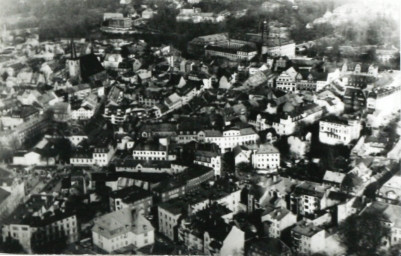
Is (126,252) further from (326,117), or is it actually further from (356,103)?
(356,103)

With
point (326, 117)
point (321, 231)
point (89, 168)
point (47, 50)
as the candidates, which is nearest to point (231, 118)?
point (326, 117)

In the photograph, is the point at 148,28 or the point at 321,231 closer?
the point at 321,231

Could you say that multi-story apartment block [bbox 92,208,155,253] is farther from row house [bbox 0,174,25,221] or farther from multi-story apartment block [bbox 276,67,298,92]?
multi-story apartment block [bbox 276,67,298,92]

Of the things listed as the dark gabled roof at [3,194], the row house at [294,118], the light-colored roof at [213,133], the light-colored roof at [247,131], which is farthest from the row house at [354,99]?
the dark gabled roof at [3,194]

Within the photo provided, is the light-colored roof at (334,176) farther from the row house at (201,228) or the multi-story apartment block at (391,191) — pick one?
the row house at (201,228)

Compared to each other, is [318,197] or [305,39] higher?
[305,39]

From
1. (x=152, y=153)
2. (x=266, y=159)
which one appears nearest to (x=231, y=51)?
(x=266, y=159)
